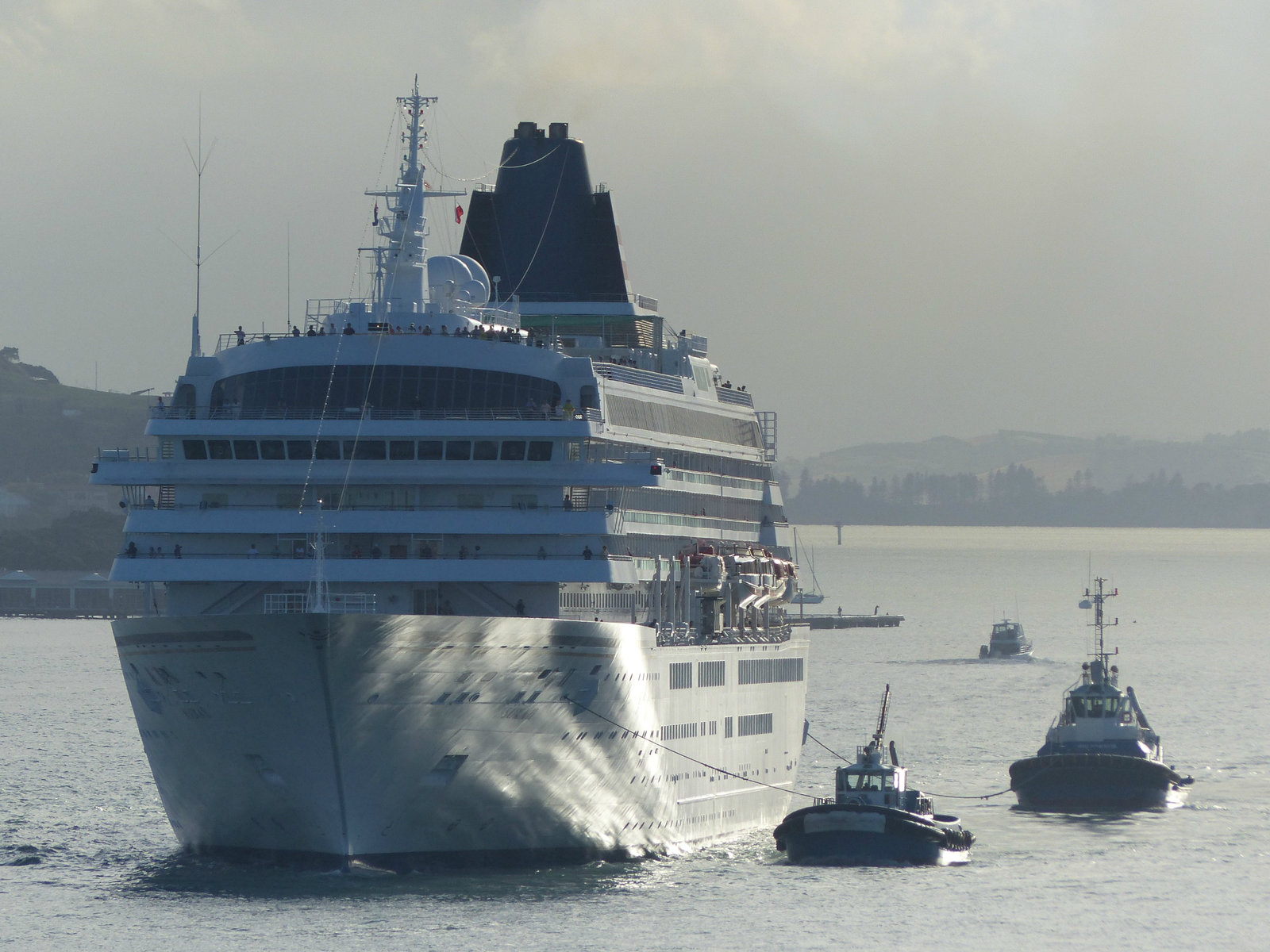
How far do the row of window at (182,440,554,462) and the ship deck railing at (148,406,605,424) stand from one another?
1.75ft

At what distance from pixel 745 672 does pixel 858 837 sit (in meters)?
5.41

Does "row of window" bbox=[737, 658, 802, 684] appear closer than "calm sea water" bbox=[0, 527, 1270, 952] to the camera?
No

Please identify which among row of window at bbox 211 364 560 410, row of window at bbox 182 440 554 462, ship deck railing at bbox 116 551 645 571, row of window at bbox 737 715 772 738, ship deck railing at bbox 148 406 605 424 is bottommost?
row of window at bbox 737 715 772 738

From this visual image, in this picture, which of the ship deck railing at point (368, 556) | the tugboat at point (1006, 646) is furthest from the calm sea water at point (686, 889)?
the tugboat at point (1006, 646)

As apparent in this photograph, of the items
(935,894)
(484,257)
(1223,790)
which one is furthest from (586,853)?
(1223,790)

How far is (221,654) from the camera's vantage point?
147 feet

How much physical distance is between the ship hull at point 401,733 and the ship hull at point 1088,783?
22.1 metres

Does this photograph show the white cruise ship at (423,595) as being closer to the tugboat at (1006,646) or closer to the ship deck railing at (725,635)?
the ship deck railing at (725,635)

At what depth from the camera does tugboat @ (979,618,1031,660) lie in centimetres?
15762

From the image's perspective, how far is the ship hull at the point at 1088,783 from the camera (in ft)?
226

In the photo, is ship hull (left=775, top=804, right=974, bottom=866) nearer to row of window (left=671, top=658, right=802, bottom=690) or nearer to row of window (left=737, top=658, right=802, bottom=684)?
row of window (left=671, top=658, right=802, bottom=690)

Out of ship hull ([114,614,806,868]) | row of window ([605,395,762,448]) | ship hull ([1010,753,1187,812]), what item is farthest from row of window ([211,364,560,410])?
ship hull ([1010,753,1187,812])

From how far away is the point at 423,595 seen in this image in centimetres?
4784

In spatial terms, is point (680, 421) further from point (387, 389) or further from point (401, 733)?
point (401, 733)
